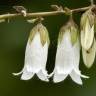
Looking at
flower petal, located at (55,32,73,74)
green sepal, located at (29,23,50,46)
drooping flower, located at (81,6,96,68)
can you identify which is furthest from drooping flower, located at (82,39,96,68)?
green sepal, located at (29,23,50,46)

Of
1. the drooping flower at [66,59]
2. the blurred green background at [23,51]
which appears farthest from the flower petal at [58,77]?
the blurred green background at [23,51]

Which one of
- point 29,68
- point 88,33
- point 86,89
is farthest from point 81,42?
point 86,89

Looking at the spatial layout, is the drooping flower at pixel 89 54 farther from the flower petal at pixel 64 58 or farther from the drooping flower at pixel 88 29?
the flower petal at pixel 64 58

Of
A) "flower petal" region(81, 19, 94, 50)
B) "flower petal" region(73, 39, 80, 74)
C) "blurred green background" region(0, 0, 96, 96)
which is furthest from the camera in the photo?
"blurred green background" region(0, 0, 96, 96)

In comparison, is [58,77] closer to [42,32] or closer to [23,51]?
[42,32]

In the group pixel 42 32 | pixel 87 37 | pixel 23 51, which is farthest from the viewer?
pixel 23 51

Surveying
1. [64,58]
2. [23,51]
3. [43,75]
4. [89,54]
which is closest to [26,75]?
[43,75]

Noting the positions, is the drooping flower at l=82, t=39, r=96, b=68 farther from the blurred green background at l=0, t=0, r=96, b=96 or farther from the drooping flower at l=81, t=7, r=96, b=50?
the blurred green background at l=0, t=0, r=96, b=96
